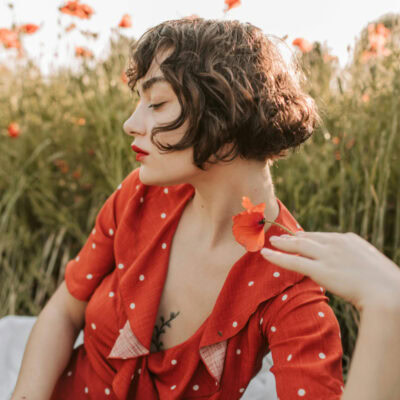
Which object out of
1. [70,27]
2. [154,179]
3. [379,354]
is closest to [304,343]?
[379,354]

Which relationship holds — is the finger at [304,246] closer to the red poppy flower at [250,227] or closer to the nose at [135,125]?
the red poppy flower at [250,227]

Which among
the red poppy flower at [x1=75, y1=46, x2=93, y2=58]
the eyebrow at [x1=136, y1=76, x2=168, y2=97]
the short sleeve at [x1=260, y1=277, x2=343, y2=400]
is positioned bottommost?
the short sleeve at [x1=260, y1=277, x2=343, y2=400]

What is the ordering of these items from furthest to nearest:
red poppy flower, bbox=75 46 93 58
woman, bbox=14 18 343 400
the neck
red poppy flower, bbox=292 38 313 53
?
1. red poppy flower, bbox=75 46 93 58
2. red poppy flower, bbox=292 38 313 53
3. the neck
4. woman, bbox=14 18 343 400

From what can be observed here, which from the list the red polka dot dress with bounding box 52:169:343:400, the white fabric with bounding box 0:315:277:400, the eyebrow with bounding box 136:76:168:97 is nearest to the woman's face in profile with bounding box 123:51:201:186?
the eyebrow with bounding box 136:76:168:97

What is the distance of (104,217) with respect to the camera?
1235mm

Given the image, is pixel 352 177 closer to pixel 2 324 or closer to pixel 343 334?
pixel 343 334

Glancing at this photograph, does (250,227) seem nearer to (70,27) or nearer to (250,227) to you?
(250,227)

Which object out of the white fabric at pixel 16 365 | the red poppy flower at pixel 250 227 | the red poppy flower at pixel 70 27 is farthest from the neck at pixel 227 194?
the red poppy flower at pixel 70 27

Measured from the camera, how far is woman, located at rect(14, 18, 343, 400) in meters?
0.94

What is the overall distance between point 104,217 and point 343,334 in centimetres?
107

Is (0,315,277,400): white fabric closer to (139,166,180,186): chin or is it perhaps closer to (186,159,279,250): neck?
(186,159,279,250): neck

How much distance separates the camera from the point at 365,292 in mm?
693

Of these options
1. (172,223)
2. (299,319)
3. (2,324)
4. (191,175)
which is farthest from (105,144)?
(299,319)

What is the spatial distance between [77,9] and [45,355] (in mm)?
1458
